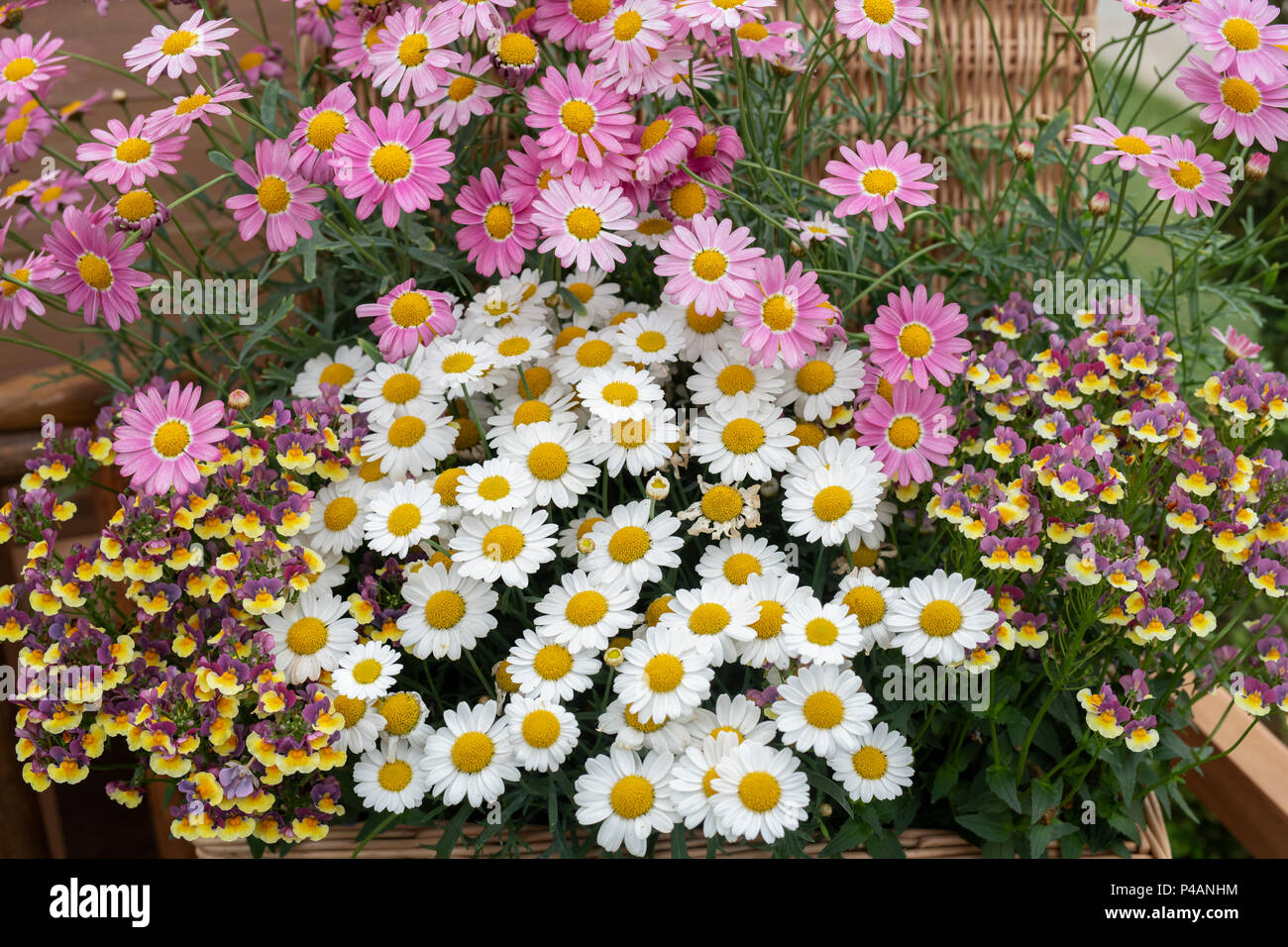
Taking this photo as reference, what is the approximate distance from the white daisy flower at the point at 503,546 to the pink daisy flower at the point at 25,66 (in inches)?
→ 23.9

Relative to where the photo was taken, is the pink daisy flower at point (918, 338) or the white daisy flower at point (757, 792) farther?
the pink daisy flower at point (918, 338)

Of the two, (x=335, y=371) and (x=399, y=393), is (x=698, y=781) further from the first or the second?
(x=335, y=371)

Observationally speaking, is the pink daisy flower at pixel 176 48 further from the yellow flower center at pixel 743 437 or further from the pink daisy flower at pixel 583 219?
the yellow flower center at pixel 743 437

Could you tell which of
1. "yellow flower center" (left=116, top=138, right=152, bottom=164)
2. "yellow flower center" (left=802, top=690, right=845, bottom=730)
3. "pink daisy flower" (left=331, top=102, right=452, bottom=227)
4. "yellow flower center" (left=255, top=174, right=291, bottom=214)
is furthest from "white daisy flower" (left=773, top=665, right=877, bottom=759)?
"yellow flower center" (left=116, top=138, right=152, bottom=164)

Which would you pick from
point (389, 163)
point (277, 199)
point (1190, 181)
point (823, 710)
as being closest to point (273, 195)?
point (277, 199)

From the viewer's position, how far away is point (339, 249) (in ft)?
3.33

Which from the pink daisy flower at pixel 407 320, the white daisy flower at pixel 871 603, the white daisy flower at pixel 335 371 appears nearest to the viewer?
the white daisy flower at pixel 871 603

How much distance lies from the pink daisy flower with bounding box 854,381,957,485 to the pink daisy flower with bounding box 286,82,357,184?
1.76 feet

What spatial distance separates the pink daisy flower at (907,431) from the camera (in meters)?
0.89

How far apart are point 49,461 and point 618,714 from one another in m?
0.63

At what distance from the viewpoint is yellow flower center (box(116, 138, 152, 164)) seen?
3.05 feet

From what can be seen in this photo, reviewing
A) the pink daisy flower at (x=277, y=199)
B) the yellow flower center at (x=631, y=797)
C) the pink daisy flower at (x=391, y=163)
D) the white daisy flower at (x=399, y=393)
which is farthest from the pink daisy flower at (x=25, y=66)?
the yellow flower center at (x=631, y=797)

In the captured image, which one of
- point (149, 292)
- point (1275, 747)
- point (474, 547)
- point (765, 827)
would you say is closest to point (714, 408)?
point (474, 547)

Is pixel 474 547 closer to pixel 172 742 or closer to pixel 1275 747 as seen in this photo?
pixel 172 742
